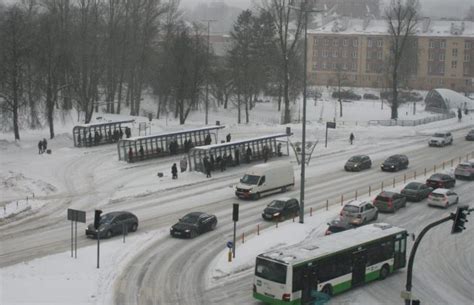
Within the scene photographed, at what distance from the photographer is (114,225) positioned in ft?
115

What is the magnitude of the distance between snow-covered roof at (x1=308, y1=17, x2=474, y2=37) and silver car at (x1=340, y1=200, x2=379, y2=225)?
101201 mm

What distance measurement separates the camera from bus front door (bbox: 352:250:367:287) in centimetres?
2728

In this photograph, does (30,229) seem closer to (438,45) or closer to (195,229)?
(195,229)

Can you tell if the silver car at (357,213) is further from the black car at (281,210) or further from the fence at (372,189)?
the black car at (281,210)

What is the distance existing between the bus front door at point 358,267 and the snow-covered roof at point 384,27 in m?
113

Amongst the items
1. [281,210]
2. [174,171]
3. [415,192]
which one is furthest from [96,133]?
[415,192]

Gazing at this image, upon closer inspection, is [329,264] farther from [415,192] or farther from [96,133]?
[96,133]

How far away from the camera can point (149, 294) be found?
26.6 meters

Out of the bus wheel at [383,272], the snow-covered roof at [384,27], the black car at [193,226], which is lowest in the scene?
the bus wheel at [383,272]

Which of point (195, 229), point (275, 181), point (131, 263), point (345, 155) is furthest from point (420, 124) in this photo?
point (131, 263)

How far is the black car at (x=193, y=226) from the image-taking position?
35.2m

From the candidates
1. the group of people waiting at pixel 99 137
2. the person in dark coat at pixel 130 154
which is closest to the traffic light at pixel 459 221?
the person in dark coat at pixel 130 154

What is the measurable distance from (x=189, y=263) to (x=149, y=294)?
15.8 feet

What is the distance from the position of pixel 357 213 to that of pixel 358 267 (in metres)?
10.8
